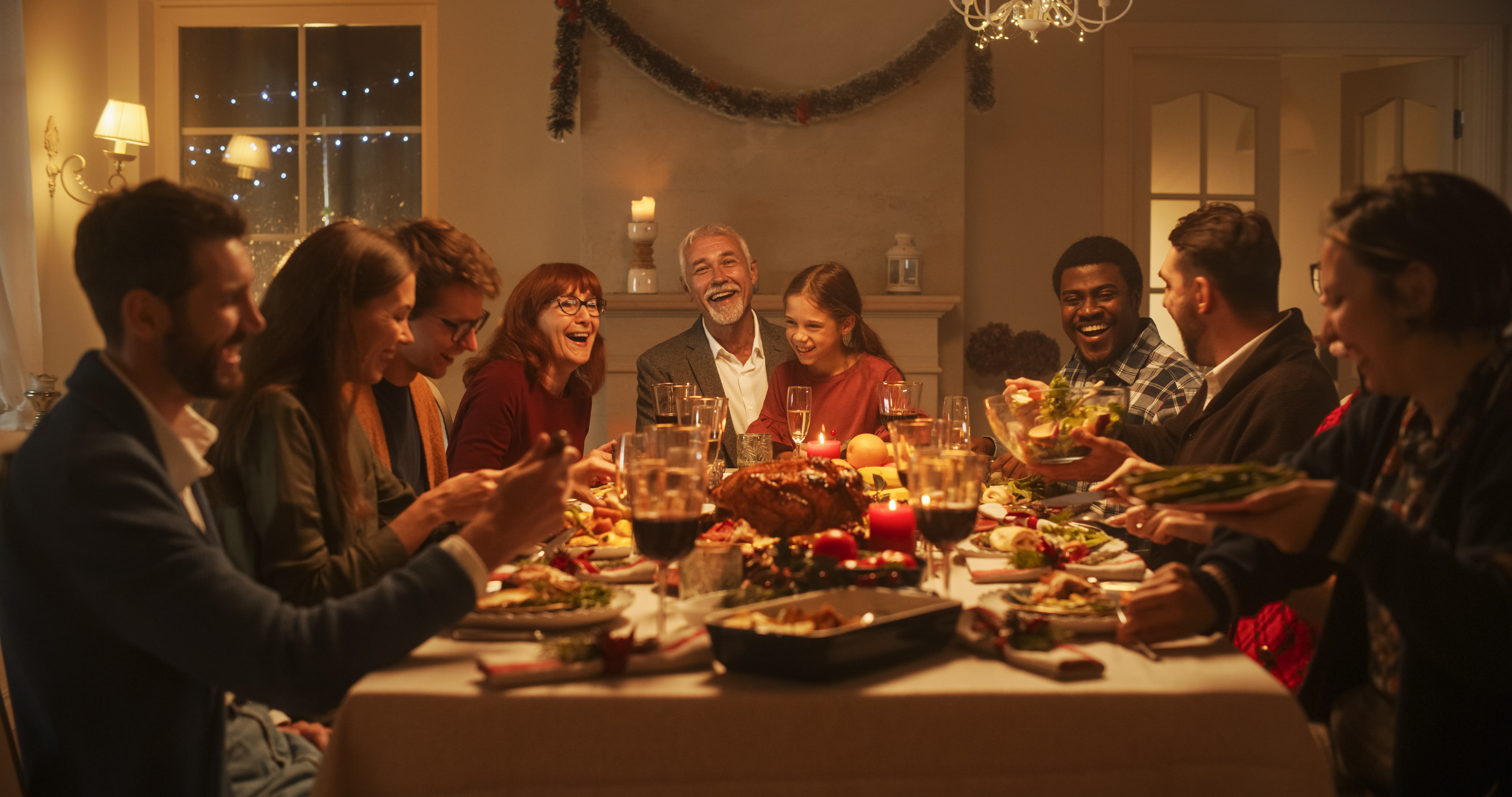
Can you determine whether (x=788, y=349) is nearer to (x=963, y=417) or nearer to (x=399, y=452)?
(x=963, y=417)

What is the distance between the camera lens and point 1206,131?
5.39 m

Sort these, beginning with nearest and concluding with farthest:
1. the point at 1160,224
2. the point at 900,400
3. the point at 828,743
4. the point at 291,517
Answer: the point at 828,743 < the point at 291,517 < the point at 900,400 < the point at 1160,224

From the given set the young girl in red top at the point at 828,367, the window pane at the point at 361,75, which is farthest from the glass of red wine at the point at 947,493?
the window pane at the point at 361,75

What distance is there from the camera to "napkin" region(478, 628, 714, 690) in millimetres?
1111

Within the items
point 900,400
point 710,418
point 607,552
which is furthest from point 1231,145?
point 607,552

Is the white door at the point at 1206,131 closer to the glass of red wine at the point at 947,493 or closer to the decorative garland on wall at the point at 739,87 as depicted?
the decorative garland on wall at the point at 739,87

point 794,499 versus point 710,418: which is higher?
point 710,418

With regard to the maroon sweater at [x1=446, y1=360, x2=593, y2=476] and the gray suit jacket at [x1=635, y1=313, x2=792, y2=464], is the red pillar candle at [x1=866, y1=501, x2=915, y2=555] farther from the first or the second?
the gray suit jacket at [x1=635, y1=313, x2=792, y2=464]

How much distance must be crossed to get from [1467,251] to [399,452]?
2.08 m

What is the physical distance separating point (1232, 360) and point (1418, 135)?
14.7 ft

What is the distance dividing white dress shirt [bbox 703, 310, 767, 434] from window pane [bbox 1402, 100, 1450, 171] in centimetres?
373

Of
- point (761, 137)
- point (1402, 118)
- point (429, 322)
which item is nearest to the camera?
point (429, 322)

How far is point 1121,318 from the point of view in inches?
127

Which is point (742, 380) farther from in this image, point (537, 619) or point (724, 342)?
point (537, 619)
